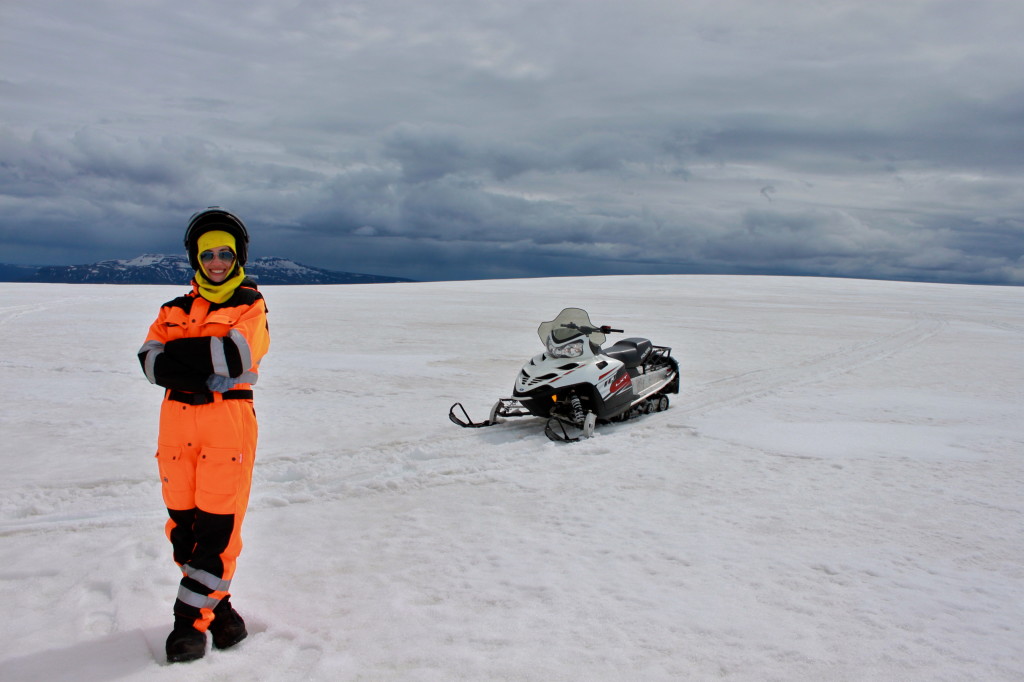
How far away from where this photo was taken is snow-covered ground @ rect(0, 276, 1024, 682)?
10.8 feet

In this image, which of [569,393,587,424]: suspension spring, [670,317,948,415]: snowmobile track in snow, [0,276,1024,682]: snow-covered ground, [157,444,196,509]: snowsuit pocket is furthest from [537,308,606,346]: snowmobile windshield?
[157,444,196,509]: snowsuit pocket

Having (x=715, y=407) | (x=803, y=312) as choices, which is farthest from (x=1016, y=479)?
(x=803, y=312)

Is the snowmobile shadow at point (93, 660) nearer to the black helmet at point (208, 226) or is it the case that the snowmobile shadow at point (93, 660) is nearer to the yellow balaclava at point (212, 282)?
the yellow balaclava at point (212, 282)

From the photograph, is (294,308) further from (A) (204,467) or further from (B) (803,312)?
(A) (204,467)

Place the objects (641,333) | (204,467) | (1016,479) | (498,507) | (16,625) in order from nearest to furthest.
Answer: (204,467) < (16,625) < (498,507) < (1016,479) < (641,333)

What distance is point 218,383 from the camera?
3.06 m

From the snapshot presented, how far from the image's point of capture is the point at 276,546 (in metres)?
4.47

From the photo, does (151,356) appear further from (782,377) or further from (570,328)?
(782,377)

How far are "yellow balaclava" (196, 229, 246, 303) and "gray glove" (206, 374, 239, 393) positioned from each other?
0.36 metres

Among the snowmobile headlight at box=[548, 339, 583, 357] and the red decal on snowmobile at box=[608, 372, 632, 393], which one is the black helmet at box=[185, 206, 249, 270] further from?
the red decal on snowmobile at box=[608, 372, 632, 393]

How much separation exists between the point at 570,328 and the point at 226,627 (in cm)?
513

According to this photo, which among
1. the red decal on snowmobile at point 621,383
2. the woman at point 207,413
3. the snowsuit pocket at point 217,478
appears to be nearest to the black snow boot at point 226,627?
the woman at point 207,413

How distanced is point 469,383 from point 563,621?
7.15 m

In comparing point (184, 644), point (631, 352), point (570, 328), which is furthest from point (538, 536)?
point (631, 352)
